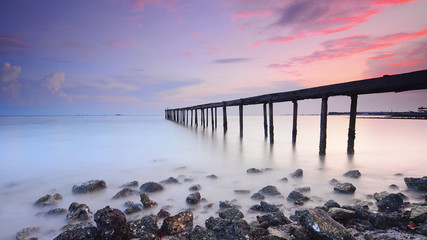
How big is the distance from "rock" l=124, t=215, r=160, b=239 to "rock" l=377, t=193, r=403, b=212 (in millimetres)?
3090

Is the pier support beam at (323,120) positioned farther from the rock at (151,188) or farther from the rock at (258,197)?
the rock at (151,188)

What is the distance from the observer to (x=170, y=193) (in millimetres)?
4027

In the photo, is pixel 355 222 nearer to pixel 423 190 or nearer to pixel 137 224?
pixel 423 190

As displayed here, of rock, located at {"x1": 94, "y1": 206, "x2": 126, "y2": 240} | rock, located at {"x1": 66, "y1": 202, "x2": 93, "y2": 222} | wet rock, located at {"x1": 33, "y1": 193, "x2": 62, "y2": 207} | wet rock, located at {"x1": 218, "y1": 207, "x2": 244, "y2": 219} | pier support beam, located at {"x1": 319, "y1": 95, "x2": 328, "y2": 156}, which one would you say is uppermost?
pier support beam, located at {"x1": 319, "y1": 95, "x2": 328, "y2": 156}

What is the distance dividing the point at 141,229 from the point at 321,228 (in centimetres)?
193

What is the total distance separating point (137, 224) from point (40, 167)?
20.7 ft

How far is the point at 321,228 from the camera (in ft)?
6.88

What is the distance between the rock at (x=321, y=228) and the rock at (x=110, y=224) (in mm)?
1937

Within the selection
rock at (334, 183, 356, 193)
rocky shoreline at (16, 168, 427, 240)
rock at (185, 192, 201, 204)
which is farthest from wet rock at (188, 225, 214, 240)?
rock at (334, 183, 356, 193)

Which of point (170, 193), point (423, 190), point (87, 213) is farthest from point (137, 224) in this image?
point (423, 190)

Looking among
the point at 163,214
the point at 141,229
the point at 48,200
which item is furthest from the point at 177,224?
the point at 48,200

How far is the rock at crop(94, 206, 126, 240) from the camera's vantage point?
7.50 ft

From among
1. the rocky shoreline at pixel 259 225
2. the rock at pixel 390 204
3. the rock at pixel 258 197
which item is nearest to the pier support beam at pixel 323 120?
the rocky shoreline at pixel 259 225

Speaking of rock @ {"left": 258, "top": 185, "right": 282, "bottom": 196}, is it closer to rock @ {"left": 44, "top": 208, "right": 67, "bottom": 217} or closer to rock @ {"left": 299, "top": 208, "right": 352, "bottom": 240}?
rock @ {"left": 299, "top": 208, "right": 352, "bottom": 240}
